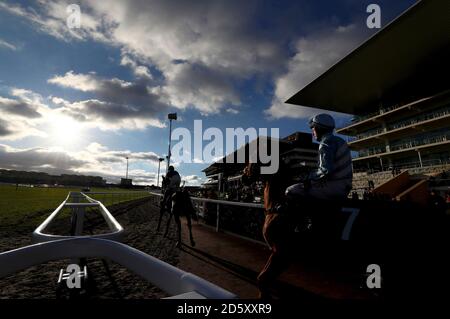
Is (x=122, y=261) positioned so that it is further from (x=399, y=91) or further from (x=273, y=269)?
(x=399, y=91)

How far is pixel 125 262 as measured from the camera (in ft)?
3.15

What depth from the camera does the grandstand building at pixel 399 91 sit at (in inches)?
908

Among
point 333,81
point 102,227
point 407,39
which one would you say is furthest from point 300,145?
point 102,227

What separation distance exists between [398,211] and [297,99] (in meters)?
36.5

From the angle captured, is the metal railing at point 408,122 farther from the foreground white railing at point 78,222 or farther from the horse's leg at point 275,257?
the foreground white railing at point 78,222

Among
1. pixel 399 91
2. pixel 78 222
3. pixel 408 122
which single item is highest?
pixel 399 91

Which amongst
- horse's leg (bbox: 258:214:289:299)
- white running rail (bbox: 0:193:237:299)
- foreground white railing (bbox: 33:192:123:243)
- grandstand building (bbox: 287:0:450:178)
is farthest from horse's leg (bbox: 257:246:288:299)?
grandstand building (bbox: 287:0:450:178)

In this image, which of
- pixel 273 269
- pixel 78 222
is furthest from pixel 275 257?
pixel 78 222

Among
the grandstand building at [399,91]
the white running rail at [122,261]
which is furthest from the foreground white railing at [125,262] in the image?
the grandstand building at [399,91]

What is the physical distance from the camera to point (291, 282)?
3.31 metres

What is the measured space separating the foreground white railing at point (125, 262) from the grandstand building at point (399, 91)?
28.5 m

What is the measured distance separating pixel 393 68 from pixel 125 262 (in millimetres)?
36206

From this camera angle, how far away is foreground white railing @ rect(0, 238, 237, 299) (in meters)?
0.67
